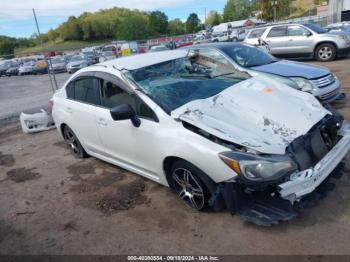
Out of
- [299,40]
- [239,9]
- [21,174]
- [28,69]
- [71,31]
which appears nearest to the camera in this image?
[21,174]

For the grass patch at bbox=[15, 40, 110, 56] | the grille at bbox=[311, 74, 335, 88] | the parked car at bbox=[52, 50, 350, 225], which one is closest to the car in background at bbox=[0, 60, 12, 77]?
the grass patch at bbox=[15, 40, 110, 56]

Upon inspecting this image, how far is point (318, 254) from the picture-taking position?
280 centimetres

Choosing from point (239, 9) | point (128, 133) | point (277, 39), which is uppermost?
point (239, 9)

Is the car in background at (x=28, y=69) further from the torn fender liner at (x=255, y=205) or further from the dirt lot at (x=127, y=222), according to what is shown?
the torn fender liner at (x=255, y=205)

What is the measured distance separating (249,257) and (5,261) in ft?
7.70

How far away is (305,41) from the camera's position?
13.1m

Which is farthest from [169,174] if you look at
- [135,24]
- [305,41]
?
[135,24]

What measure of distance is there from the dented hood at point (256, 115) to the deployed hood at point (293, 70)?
2.62 m

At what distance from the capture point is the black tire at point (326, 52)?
1281cm

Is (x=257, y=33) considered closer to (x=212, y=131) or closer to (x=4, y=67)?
(x=212, y=131)

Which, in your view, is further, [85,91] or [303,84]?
[303,84]

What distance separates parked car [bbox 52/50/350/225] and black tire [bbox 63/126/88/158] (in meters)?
0.56

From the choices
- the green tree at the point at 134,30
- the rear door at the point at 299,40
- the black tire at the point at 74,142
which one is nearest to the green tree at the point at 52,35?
the green tree at the point at 134,30

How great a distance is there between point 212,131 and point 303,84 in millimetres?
3945
